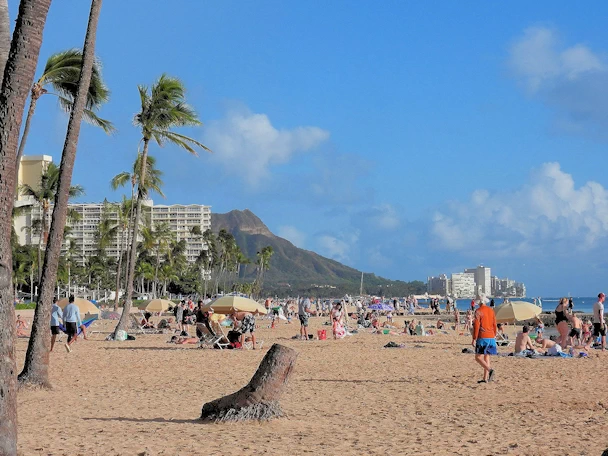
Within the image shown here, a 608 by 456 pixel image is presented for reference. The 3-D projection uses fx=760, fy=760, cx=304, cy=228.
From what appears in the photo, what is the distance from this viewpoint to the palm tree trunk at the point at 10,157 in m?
5.79

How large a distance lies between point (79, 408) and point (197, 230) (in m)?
114

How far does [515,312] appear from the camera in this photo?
20688mm

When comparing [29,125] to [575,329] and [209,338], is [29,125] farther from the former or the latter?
[575,329]

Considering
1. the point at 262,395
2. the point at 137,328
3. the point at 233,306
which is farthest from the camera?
the point at 137,328

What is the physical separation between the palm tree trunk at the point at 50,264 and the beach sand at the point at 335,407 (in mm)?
394

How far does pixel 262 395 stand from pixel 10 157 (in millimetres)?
3997

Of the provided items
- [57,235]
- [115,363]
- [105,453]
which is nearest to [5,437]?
[105,453]

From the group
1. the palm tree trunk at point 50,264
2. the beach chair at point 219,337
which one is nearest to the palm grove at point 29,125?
the palm tree trunk at point 50,264

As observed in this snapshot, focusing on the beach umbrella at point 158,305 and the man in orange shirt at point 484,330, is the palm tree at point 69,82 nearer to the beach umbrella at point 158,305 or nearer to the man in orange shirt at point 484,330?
the man in orange shirt at point 484,330

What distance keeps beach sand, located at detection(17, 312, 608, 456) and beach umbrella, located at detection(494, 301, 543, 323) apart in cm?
291

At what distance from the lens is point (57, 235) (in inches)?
467

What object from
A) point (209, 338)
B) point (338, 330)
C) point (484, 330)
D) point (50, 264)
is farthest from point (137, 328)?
point (484, 330)

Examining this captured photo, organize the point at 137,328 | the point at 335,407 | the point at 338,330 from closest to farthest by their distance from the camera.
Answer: the point at 335,407
the point at 338,330
the point at 137,328

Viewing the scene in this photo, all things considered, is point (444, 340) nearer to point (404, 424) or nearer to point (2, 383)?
point (404, 424)
